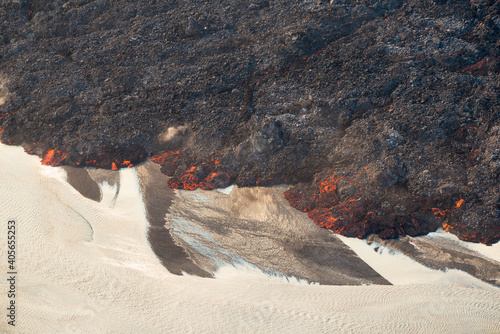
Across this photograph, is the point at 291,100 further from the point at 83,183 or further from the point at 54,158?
the point at 54,158

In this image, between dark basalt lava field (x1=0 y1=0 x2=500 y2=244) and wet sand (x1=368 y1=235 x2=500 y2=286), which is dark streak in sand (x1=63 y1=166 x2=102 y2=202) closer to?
dark basalt lava field (x1=0 y1=0 x2=500 y2=244)

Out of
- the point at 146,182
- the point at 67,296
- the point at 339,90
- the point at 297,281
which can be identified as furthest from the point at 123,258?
the point at 339,90

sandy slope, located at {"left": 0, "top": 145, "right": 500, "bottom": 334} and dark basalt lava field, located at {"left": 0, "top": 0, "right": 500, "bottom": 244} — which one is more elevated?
dark basalt lava field, located at {"left": 0, "top": 0, "right": 500, "bottom": 244}

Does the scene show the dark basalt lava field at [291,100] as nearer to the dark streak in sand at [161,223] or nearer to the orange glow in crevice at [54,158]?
the orange glow in crevice at [54,158]

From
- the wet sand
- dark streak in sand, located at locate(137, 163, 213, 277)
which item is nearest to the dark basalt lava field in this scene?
the wet sand

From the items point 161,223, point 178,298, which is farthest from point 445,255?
point 161,223

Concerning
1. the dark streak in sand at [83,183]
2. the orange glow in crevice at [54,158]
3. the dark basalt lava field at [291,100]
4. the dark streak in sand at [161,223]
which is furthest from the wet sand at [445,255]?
the orange glow in crevice at [54,158]

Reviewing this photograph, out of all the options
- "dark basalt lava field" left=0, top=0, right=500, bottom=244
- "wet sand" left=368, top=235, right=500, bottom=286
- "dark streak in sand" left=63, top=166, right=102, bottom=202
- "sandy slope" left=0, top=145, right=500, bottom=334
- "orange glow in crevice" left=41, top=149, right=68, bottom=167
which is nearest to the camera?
"sandy slope" left=0, top=145, right=500, bottom=334
